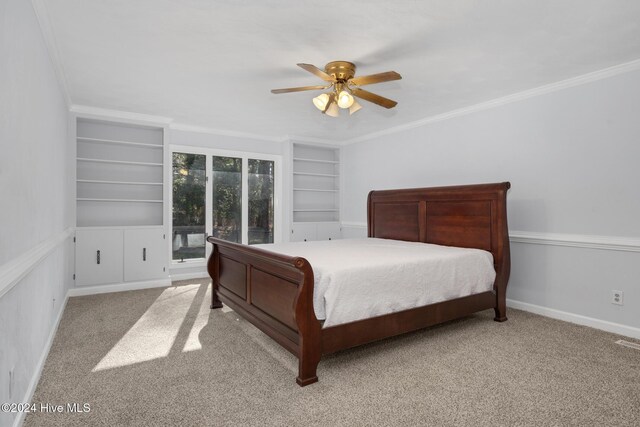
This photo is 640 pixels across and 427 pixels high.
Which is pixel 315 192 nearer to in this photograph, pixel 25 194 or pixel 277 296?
pixel 277 296

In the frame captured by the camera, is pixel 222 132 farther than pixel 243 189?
No

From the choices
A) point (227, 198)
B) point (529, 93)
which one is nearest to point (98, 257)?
point (227, 198)

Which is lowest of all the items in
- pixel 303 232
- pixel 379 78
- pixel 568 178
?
pixel 303 232

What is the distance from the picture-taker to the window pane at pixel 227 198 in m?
5.59

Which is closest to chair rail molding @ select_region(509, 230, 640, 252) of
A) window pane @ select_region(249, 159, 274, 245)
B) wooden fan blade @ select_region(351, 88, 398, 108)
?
wooden fan blade @ select_region(351, 88, 398, 108)

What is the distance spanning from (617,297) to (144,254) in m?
5.31

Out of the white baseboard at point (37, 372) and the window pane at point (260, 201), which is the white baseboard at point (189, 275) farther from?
the white baseboard at point (37, 372)

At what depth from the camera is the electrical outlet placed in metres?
3.04

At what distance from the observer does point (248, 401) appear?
6.53 ft

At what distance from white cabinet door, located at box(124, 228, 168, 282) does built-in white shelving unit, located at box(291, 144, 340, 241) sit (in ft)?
6.91

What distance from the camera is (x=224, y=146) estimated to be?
5.62 metres

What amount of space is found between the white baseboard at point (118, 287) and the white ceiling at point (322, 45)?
7.60 feet

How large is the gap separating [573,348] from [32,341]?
380 cm

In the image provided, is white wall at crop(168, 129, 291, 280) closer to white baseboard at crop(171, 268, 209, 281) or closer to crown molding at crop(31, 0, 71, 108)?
white baseboard at crop(171, 268, 209, 281)
